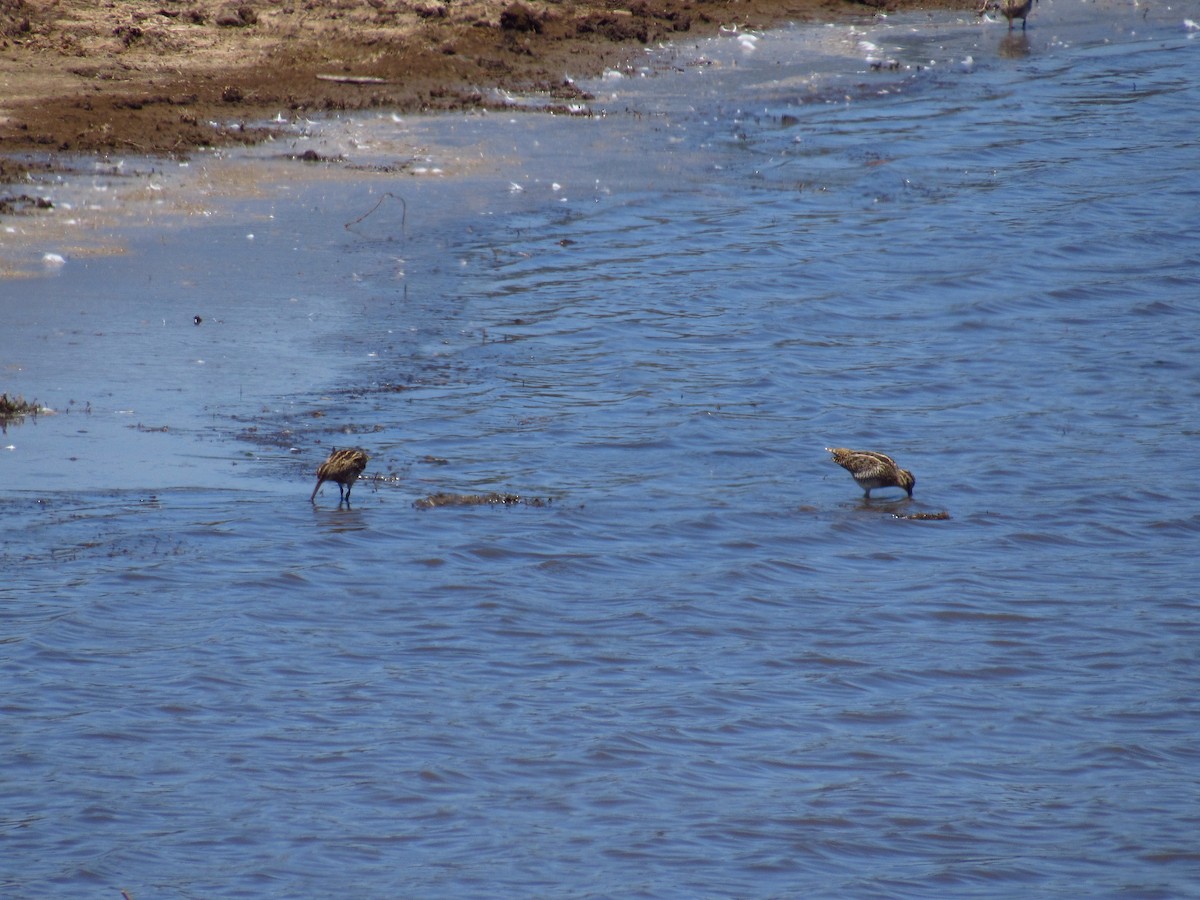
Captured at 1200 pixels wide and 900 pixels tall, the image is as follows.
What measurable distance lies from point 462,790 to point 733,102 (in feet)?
46.3

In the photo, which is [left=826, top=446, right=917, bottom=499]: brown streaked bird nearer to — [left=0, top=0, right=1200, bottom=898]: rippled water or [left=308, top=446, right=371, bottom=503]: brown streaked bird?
[left=0, top=0, right=1200, bottom=898]: rippled water

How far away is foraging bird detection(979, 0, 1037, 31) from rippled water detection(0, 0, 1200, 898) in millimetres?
6831

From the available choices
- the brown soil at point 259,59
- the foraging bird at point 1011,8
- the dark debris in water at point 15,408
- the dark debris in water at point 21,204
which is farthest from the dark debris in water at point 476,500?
the foraging bird at point 1011,8

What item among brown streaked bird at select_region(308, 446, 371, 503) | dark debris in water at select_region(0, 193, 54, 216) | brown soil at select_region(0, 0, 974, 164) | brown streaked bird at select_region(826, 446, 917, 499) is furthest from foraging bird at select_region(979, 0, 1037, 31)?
brown streaked bird at select_region(308, 446, 371, 503)

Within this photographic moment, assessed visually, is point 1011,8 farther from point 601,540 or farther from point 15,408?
point 15,408

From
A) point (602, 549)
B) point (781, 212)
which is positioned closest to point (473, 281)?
point (781, 212)

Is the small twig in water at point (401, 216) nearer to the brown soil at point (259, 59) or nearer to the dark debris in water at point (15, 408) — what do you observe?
the brown soil at point (259, 59)

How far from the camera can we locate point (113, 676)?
22.6 ft

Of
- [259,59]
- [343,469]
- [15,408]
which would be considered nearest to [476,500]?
[343,469]

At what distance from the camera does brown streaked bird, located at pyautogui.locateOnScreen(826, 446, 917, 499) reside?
9.36 meters

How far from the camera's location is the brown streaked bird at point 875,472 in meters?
9.36

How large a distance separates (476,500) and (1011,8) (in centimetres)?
1653

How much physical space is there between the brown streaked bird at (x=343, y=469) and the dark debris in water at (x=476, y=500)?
0.41 m

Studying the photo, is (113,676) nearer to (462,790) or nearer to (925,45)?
(462,790)
